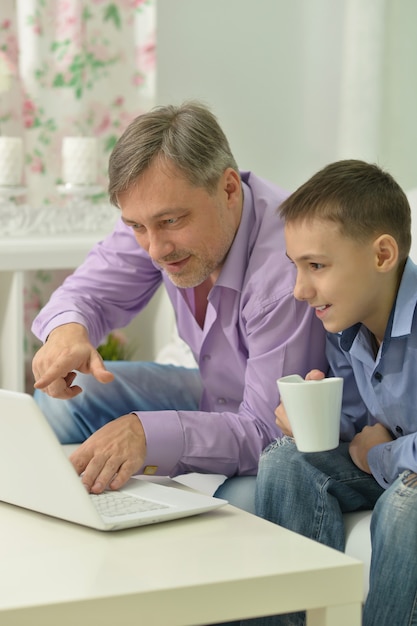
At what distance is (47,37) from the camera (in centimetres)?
290

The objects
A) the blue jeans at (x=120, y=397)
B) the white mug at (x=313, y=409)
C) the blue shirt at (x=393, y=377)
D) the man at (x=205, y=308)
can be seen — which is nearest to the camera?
the white mug at (x=313, y=409)

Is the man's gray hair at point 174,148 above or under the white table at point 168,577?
above

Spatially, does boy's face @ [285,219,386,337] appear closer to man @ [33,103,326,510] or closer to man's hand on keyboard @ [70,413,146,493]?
man @ [33,103,326,510]

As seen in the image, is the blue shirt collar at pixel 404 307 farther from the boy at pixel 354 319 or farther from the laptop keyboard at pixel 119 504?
the laptop keyboard at pixel 119 504

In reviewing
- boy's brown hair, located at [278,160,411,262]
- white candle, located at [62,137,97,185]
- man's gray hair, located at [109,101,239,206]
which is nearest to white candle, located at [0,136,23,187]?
white candle, located at [62,137,97,185]

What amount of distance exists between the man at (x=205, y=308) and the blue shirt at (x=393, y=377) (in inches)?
5.4

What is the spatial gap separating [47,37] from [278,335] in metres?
1.54

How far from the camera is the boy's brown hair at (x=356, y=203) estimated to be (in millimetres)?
1513

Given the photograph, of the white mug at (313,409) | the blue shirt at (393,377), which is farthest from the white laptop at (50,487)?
the blue shirt at (393,377)

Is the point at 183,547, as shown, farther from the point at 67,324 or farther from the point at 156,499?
the point at 67,324

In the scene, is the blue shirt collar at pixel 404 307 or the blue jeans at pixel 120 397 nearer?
the blue shirt collar at pixel 404 307

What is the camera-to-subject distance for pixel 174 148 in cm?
170

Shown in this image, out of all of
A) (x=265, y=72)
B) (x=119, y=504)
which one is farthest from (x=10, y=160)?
(x=119, y=504)

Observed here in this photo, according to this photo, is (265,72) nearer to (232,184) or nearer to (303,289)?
(232,184)
